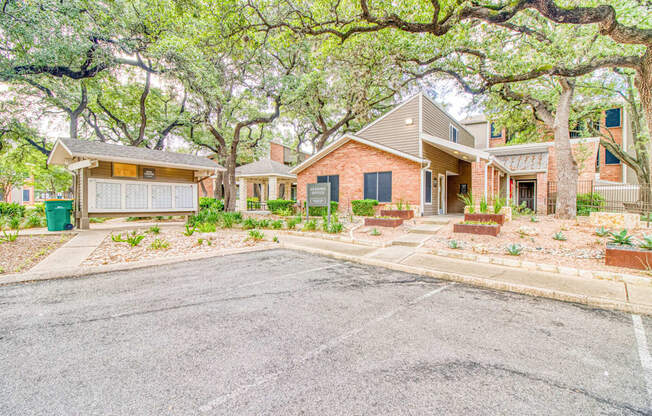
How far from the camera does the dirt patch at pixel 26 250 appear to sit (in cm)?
519

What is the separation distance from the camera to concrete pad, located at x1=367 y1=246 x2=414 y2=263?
6.28 meters

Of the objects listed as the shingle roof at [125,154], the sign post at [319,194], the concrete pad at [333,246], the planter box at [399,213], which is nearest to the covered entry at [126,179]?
the shingle roof at [125,154]

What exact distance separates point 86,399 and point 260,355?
4.12ft

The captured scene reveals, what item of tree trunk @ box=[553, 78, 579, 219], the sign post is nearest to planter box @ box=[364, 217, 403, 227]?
the sign post

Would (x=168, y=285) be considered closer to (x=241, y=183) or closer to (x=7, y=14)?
(x=7, y=14)

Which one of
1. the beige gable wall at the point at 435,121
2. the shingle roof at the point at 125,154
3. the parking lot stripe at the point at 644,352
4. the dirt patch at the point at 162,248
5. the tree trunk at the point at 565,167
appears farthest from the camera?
the beige gable wall at the point at 435,121

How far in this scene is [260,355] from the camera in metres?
2.52

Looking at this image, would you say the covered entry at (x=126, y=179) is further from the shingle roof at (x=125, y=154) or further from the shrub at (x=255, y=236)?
the shrub at (x=255, y=236)

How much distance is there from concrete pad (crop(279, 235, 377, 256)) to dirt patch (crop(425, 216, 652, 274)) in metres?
1.84

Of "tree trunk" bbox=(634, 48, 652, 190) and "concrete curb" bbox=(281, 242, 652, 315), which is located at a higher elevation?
"tree trunk" bbox=(634, 48, 652, 190)

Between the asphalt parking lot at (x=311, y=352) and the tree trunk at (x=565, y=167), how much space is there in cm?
1013

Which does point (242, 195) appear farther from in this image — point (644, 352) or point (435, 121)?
point (644, 352)

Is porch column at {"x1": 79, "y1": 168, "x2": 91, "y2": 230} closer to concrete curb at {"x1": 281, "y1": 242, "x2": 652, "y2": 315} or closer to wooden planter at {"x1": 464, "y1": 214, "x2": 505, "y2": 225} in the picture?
concrete curb at {"x1": 281, "y1": 242, "x2": 652, "y2": 315}

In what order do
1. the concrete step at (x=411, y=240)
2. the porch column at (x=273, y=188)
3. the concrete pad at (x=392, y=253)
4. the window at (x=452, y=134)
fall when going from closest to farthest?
the concrete pad at (x=392, y=253), the concrete step at (x=411, y=240), the window at (x=452, y=134), the porch column at (x=273, y=188)
